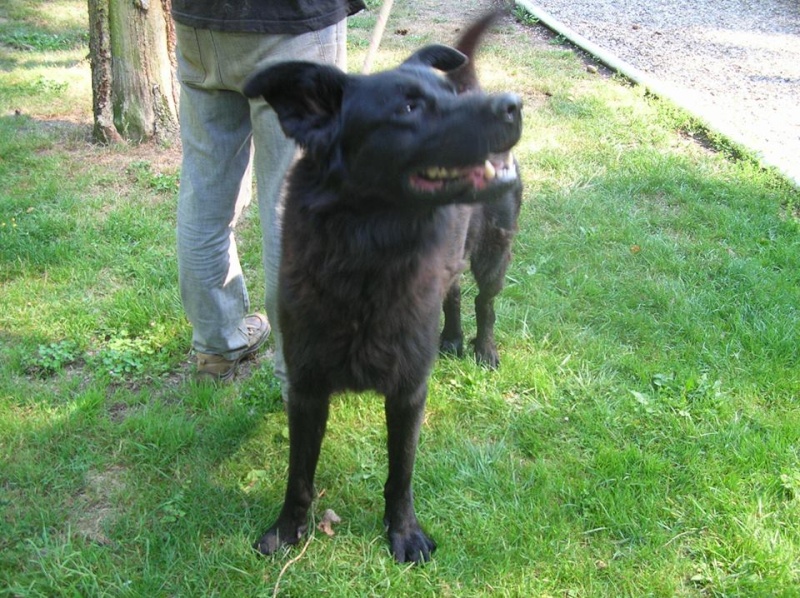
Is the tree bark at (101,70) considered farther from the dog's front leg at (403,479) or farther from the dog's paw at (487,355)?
the dog's front leg at (403,479)

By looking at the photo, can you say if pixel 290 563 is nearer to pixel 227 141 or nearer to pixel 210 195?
pixel 210 195

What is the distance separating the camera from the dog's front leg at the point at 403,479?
2279 millimetres

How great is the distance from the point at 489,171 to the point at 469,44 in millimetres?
1065

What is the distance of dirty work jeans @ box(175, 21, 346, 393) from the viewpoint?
7.69 ft

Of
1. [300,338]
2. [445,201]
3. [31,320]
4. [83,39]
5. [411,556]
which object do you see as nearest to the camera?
[445,201]

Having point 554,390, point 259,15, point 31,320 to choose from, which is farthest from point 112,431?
point 554,390

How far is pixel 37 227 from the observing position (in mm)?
4082

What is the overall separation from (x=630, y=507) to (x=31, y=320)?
117 inches

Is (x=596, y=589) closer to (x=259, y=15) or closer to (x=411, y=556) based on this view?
(x=411, y=556)

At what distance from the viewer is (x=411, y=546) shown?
2365mm

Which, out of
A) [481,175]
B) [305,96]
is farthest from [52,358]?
[481,175]

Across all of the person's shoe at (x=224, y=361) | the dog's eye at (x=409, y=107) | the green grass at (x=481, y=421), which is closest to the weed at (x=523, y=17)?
the green grass at (x=481, y=421)

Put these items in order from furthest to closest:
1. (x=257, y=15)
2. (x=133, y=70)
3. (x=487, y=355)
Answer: (x=133, y=70)
(x=487, y=355)
(x=257, y=15)

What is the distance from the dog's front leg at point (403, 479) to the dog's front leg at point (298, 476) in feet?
0.85
